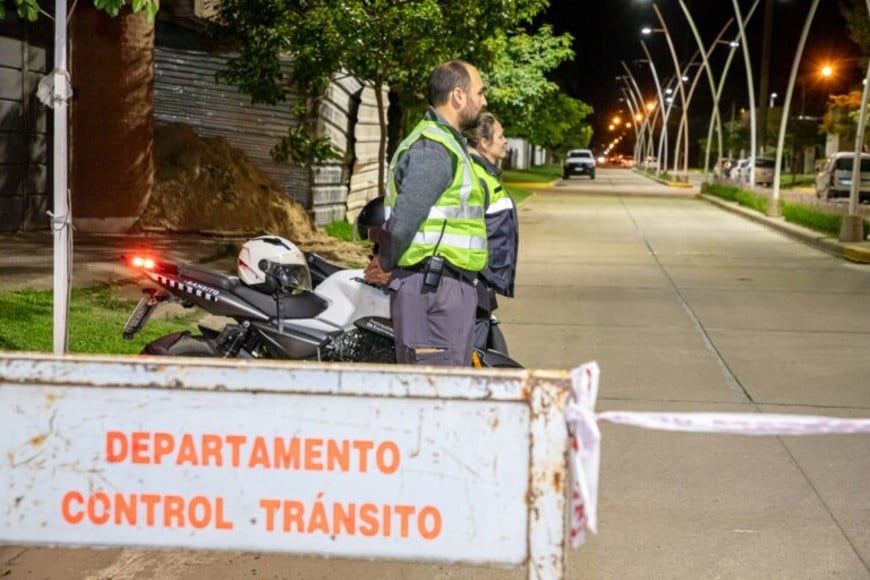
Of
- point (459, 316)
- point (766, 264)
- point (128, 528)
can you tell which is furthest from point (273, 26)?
point (128, 528)

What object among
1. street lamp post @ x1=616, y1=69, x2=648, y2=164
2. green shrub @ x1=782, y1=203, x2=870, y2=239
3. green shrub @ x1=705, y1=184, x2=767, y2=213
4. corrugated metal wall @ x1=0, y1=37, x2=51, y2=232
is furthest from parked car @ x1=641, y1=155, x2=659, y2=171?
corrugated metal wall @ x1=0, y1=37, x2=51, y2=232

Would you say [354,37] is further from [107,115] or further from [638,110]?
[638,110]

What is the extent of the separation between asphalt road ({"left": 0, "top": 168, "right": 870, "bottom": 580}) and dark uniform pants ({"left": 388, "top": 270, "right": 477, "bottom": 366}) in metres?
0.84

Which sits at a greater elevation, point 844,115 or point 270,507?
point 844,115

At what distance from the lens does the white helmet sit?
262 inches

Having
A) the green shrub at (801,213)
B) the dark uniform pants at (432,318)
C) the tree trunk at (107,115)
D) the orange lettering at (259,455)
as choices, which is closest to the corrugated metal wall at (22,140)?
the tree trunk at (107,115)

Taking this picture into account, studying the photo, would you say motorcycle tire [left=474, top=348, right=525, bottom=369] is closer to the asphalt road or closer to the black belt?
the asphalt road

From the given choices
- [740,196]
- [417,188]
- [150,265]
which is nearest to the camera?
[417,188]

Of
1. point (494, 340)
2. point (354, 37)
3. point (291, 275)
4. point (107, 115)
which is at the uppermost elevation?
point (354, 37)

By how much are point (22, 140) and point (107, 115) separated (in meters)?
1.24

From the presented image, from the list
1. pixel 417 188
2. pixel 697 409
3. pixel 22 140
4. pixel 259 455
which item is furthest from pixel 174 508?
pixel 22 140

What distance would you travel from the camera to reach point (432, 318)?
16.8 ft

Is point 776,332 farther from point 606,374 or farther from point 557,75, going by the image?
point 557,75

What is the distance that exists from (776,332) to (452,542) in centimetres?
883
